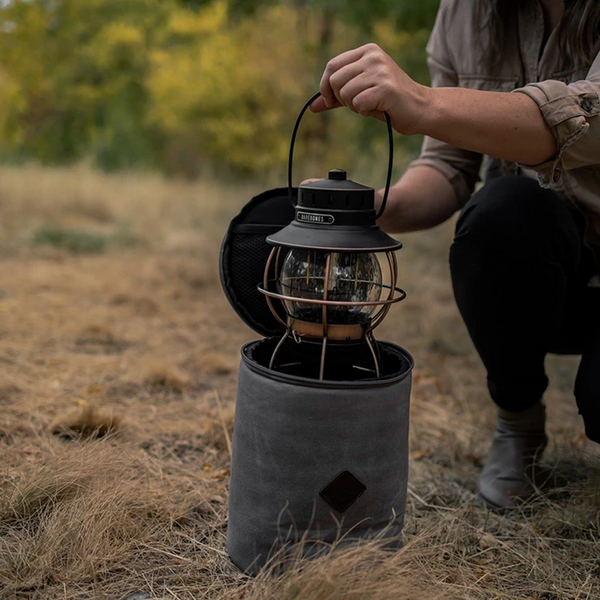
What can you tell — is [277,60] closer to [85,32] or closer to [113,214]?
[85,32]

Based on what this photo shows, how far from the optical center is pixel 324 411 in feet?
4.42

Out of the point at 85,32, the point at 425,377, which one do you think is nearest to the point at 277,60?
the point at 85,32


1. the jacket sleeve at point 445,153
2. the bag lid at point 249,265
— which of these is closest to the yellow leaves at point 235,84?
the jacket sleeve at point 445,153

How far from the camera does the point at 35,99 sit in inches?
725

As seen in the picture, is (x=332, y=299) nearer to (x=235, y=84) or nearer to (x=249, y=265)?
(x=249, y=265)

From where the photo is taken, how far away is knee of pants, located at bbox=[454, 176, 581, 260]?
1.85 meters

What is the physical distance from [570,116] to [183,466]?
4.80 feet

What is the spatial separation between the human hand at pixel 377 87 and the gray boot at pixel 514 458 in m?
1.10

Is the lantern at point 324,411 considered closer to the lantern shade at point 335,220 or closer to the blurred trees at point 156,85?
the lantern shade at point 335,220

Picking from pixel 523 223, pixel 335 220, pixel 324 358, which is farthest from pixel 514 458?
pixel 335 220

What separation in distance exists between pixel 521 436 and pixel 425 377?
127 centimetres

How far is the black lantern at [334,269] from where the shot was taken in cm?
139

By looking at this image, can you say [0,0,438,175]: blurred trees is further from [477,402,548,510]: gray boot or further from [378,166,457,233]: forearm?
[477,402,548,510]: gray boot

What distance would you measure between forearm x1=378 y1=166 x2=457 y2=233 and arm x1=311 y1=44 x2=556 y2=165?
20.5 inches
